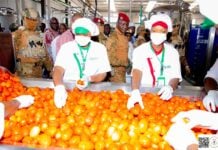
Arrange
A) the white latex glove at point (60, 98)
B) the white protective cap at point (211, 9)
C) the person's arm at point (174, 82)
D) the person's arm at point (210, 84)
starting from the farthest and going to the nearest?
the person's arm at point (174, 82) < the person's arm at point (210, 84) < the white latex glove at point (60, 98) < the white protective cap at point (211, 9)

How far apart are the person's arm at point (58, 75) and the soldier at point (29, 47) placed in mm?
2113

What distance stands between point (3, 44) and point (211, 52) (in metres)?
4.57

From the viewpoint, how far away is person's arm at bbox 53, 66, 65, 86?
266 cm

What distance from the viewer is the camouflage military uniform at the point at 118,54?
4.68 m

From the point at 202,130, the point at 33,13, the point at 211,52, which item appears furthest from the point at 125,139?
the point at 211,52

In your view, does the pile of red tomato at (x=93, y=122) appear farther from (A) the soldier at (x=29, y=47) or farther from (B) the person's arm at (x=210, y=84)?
(A) the soldier at (x=29, y=47)

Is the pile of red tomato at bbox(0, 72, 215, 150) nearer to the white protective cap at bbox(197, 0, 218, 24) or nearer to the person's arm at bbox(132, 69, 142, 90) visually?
the person's arm at bbox(132, 69, 142, 90)

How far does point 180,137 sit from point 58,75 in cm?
165

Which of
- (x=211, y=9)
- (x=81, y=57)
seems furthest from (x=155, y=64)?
(x=211, y=9)

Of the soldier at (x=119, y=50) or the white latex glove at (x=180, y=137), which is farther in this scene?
the soldier at (x=119, y=50)

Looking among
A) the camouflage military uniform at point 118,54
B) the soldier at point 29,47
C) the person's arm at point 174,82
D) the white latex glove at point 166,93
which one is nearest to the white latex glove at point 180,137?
the white latex glove at point 166,93

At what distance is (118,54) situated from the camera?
187 inches

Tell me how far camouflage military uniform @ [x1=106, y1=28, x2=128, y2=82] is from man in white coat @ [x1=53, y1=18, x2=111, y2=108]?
1444 millimetres

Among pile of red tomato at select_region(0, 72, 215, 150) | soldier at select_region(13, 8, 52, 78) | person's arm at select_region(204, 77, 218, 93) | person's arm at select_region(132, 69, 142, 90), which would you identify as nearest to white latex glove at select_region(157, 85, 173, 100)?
pile of red tomato at select_region(0, 72, 215, 150)
